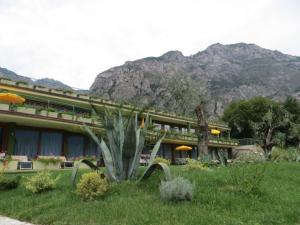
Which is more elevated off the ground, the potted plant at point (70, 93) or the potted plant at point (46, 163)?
the potted plant at point (70, 93)

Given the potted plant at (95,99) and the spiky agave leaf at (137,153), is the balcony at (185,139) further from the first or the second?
the spiky agave leaf at (137,153)

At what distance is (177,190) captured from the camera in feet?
24.4

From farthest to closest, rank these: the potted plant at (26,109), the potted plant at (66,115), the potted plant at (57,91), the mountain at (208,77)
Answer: the mountain at (208,77) < the potted plant at (57,91) < the potted plant at (66,115) < the potted plant at (26,109)

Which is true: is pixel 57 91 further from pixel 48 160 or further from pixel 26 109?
pixel 48 160

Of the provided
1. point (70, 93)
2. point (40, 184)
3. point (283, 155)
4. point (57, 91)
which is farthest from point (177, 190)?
point (70, 93)

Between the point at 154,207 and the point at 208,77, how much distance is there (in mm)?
131008

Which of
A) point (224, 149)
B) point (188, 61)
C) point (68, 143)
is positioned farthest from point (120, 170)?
point (188, 61)

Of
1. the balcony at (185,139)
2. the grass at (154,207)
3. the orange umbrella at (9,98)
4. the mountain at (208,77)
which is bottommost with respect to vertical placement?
the grass at (154,207)

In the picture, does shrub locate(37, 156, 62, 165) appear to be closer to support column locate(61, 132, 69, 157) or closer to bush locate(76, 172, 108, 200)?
support column locate(61, 132, 69, 157)

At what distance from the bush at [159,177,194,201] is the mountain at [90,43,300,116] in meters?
32.0

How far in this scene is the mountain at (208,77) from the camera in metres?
75.9

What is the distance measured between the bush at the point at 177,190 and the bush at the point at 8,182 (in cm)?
606

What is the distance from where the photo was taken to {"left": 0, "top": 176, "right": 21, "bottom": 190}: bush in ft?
36.3

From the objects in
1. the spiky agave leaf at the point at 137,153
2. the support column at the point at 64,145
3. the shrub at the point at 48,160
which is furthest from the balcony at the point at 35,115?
the spiky agave leaf at the point at 137,153
